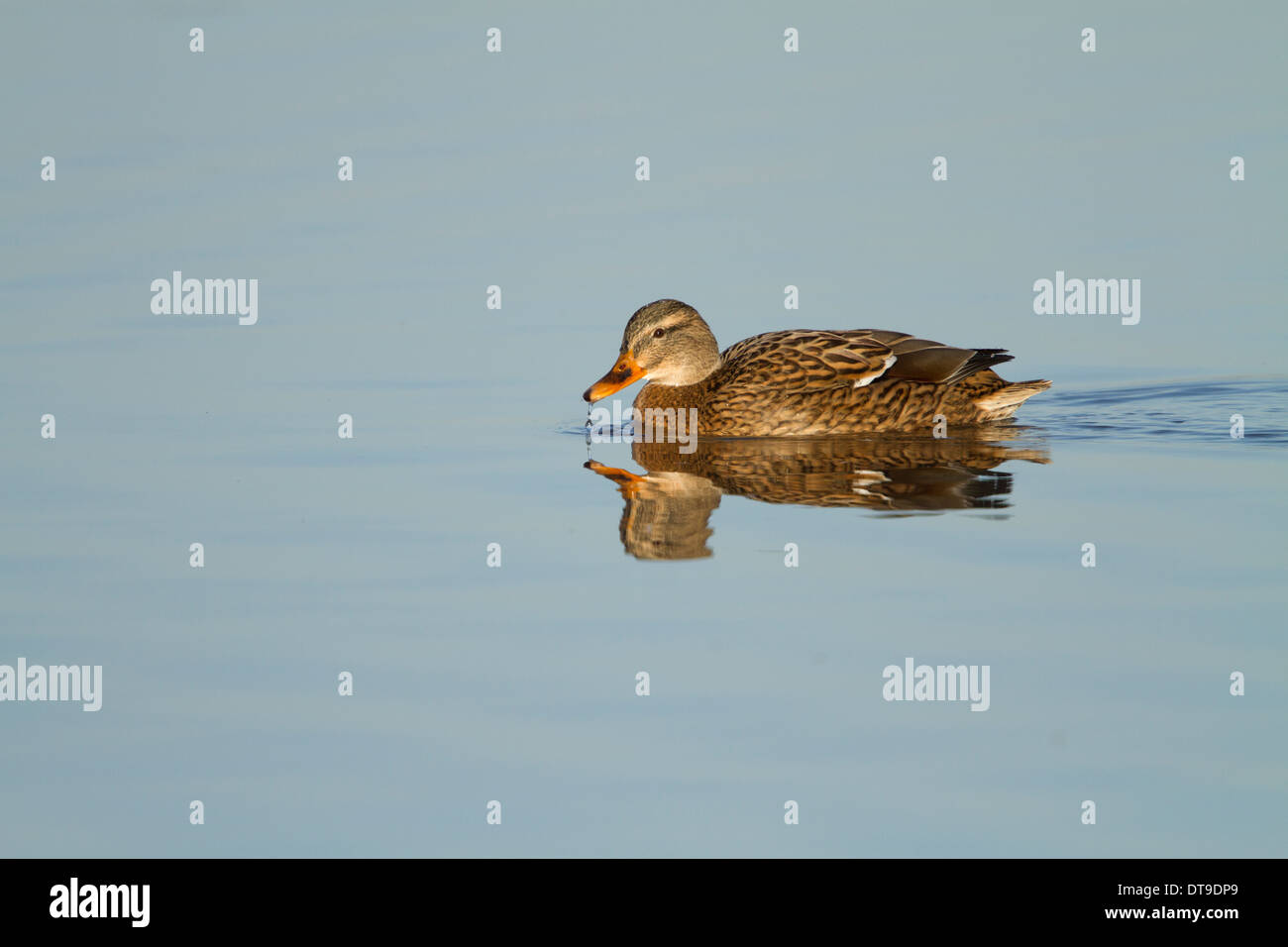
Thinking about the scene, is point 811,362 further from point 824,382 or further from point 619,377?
point 619,377

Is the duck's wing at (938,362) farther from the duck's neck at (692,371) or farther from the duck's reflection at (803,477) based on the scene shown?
the duck's neck at (692,371)

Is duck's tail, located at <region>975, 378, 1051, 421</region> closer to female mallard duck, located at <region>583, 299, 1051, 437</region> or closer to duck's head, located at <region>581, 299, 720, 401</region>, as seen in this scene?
female mallard duck, located at <region>583, 299, 1051, 437</region>

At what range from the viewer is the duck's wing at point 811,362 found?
534 inches

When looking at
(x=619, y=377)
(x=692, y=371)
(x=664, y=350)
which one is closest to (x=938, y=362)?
(x=692, y=371)

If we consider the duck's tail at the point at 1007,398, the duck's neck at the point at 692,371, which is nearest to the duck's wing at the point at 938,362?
the duck's tail at the point at 1007,398

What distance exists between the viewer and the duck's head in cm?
1390

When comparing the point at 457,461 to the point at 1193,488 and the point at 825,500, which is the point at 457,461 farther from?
the point at 1193,488

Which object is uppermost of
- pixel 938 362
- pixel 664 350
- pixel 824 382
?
pixel 664 350

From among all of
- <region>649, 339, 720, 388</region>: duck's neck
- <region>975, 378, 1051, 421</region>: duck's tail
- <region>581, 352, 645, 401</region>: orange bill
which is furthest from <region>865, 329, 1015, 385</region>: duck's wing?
<region>581, 352, 645, 401</region>: orange bill

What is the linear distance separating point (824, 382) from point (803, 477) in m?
2.07

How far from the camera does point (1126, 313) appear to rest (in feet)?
52.8

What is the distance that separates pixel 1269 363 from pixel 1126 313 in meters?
2.19

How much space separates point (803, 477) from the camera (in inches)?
458

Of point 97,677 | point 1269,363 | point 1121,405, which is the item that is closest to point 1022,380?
point 1121,405
